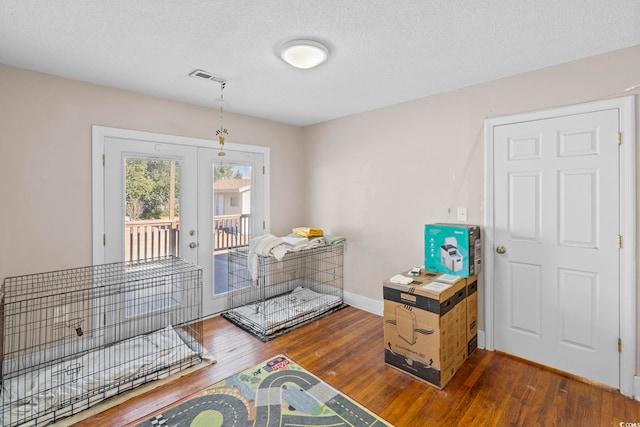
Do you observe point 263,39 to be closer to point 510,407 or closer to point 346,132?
point 346,132

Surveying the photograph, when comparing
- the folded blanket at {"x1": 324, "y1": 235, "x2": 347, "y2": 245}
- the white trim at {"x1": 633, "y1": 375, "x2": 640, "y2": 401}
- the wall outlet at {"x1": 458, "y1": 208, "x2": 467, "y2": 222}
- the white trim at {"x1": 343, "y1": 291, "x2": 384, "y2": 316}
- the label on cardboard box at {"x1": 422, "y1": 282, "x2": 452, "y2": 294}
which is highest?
the wall outlet at {"x1": 458, "y1": 208, "x2": 467, "y2": 222}

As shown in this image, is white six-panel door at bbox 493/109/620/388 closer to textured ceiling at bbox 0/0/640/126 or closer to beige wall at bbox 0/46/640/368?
beige wall at bbox 0/46/640/368

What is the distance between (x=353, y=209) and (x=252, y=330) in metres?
1.83

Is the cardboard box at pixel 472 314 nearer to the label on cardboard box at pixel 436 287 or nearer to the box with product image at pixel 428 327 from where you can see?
the box with product image at pixel 428 327

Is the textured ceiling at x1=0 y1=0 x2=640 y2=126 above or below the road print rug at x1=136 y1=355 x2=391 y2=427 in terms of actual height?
above

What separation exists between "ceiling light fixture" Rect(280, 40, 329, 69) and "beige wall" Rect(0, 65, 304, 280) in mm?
1721

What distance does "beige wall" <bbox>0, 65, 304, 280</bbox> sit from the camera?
2357 millimetres

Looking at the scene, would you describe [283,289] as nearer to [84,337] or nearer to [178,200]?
[178,200]

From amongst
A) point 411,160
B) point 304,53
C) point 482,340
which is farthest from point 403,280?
point 304,53

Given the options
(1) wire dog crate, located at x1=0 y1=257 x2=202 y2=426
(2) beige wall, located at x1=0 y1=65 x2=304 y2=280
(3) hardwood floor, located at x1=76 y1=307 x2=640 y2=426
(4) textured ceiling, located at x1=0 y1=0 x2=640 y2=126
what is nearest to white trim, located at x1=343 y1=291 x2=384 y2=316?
(3) hardwood floor, located at x1=76 y1=307 x2=640 y2=426

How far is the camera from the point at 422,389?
2244 millimetres

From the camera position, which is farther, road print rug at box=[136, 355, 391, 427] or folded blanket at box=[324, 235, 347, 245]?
folded blanket at box=[324, 235, 347, 245]

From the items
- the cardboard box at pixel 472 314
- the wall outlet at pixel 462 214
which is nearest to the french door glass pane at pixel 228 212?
the wall outlet at pixel 462 214

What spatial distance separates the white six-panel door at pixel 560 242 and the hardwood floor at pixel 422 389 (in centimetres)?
23
